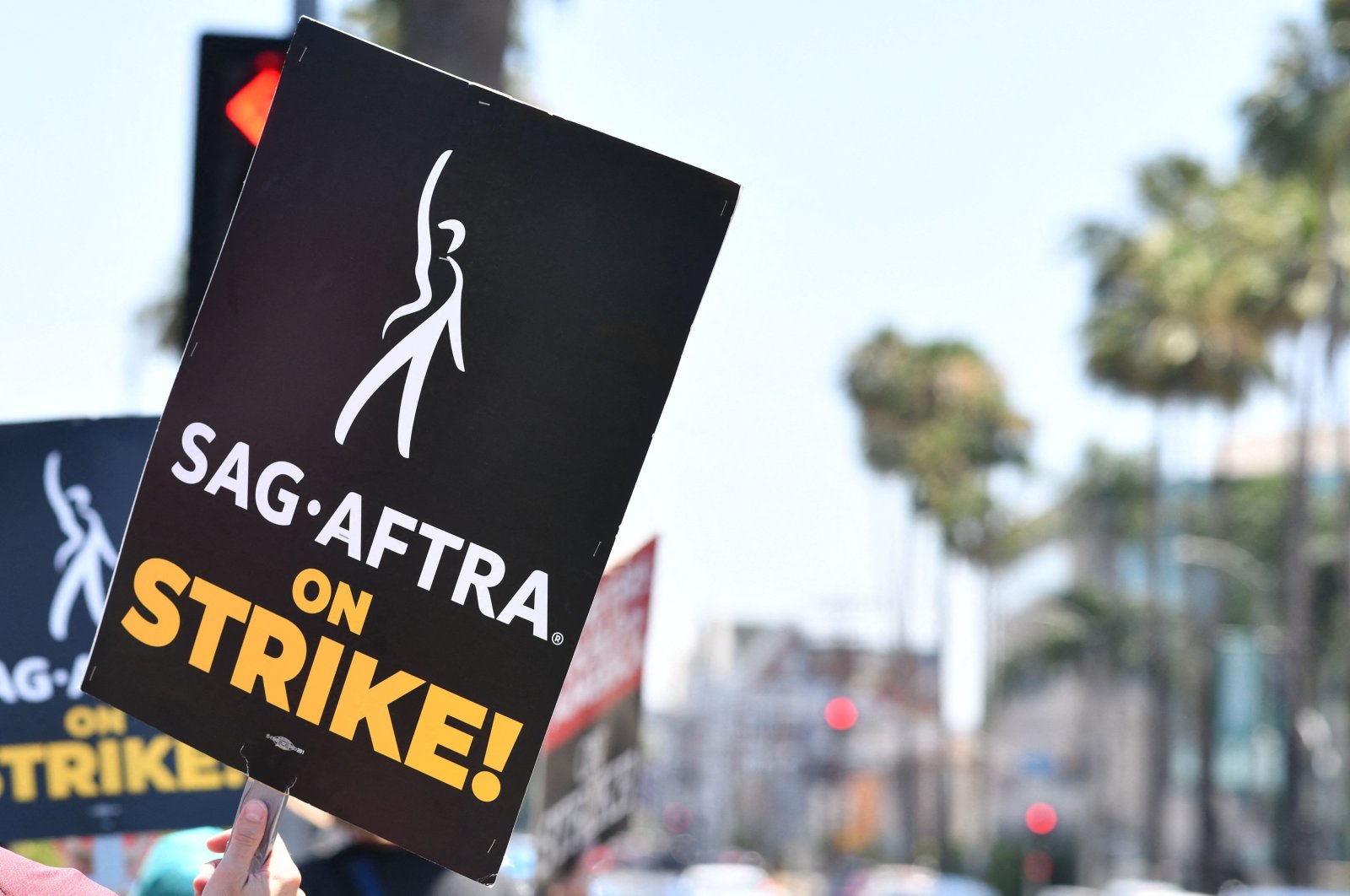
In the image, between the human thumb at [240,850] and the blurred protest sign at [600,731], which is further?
the blurred protest sign at [600,731]

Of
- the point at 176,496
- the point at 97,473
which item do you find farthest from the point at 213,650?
the point at 97,473

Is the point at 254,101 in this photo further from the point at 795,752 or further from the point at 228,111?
the point at 795,752

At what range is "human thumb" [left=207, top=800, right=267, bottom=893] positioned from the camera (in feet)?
8.64

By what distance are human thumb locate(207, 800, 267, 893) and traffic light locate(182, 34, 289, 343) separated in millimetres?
2069

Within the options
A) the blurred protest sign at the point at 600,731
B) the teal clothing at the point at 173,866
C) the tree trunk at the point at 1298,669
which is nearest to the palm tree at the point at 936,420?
Result: the tree trunk at the point at 1298,669

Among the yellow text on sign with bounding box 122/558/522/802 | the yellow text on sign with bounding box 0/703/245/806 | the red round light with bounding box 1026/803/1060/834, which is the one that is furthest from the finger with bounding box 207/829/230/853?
the red round light with bounding box 1026/803/1060/834

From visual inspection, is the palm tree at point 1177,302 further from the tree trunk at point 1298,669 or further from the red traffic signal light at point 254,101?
the red traffic signal light at point 254,101

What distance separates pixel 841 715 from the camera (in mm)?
29188

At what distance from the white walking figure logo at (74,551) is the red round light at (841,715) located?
24.7 m

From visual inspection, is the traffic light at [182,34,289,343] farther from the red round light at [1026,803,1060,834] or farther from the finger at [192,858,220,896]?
the red round light at [1026,803,1060,834]

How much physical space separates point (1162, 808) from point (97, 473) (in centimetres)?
4959

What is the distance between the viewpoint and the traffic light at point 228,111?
4516mm

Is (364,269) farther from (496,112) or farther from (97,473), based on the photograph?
(97,473)

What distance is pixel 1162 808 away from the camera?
51.2m
